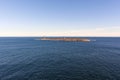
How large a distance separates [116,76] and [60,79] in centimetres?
1154

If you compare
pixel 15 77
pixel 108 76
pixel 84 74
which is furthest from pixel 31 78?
pixel 108 76

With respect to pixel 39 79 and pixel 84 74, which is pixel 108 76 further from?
pixel 39 79

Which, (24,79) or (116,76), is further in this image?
(116,76)

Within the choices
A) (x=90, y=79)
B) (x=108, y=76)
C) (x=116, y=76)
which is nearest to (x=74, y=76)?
(x=90, y=79)

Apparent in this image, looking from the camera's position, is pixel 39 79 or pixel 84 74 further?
pixel 84 74

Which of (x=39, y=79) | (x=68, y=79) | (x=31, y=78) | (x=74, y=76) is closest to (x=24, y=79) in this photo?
(x=31, y=78)

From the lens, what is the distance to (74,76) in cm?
1973

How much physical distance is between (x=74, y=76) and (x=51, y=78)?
4.83 meters

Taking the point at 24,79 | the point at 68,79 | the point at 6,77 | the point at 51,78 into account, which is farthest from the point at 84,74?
the point at 6,77

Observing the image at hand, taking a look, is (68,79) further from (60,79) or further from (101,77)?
(101,77)

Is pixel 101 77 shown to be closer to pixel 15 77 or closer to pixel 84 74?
pixel 84 74

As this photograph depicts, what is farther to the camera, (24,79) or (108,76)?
(108,76)

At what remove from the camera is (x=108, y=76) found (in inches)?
764

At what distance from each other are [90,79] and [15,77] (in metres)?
14.8
